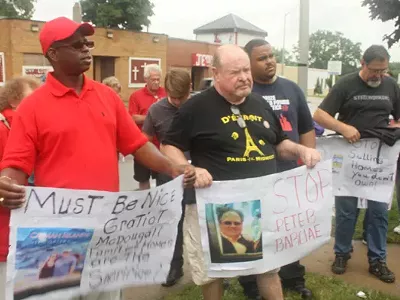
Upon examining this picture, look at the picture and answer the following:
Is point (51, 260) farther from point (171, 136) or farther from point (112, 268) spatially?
point (171, 136)

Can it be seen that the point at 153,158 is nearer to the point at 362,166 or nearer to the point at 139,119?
the point at 362,166

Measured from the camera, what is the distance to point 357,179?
14.5 feet

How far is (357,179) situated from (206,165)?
6.43 ft

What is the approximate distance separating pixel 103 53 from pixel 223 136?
69.2 feet

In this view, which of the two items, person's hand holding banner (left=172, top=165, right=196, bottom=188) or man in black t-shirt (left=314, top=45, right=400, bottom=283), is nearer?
person's hand holding banner (left=172, top=165, right=196, bottom=188)

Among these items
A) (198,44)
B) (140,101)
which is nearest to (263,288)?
(140,101)

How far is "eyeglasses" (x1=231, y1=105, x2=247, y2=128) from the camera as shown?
2965 millimetres

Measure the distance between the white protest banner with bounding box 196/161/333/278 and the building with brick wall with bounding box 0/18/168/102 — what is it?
54.6ft

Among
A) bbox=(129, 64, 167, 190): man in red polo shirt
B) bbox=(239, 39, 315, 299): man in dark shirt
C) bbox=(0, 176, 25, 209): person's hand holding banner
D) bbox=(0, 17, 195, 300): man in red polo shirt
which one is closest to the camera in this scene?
bbox=(0, 176, 25, 209): person's hand holding banner

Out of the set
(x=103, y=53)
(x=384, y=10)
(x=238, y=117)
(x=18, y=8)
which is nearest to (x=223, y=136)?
(x=238, y=117)

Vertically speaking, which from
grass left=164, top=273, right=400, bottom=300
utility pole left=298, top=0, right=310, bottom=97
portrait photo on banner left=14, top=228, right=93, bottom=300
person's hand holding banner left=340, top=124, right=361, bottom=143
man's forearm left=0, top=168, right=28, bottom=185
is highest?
utility pole left=298, top=0, right=310, bottom=97

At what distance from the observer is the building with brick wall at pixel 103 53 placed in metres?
19.0

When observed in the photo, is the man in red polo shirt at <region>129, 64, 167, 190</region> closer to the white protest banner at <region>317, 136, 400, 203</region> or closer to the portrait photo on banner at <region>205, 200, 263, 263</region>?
the white protest banner at <region>317, 136, 400, 203</region>

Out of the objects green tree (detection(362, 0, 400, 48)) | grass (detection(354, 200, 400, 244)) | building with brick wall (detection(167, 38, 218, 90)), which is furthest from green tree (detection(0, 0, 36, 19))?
grass (detection(354, 200, 400, 244))
